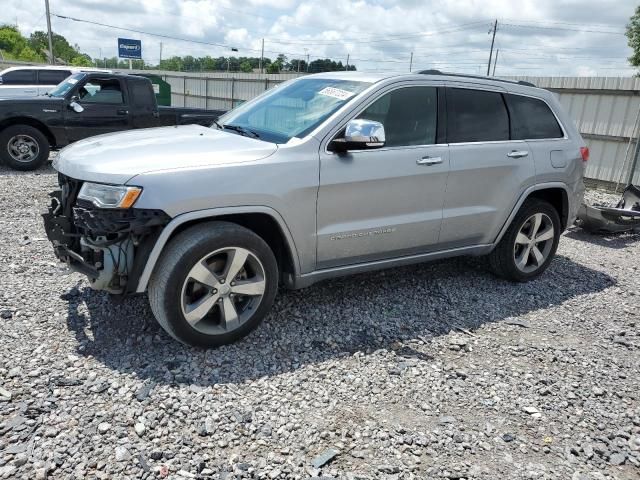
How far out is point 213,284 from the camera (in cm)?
343

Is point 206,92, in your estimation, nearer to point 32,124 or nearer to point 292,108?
point 32,124

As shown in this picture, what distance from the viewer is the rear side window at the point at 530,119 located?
484cm

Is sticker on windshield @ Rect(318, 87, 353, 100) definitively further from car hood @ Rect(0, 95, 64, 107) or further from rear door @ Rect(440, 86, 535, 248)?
car hood @ Rect(0, 95, 64, 107)

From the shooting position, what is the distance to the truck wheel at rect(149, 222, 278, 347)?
3283 mm

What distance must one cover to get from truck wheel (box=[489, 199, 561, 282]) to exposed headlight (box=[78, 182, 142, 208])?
340 cm

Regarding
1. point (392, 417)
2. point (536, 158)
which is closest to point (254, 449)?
point (392, 417)

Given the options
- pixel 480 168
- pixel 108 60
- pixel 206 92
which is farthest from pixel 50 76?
pixel 108 60

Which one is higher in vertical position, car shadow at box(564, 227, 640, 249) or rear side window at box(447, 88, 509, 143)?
rear side window at box(447, 88, 509, 143)

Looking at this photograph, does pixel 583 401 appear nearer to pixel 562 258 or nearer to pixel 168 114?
pixel 562 258

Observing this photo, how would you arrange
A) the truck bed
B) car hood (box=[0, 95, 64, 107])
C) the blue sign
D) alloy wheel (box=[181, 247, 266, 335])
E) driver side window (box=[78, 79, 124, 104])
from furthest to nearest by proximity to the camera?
the blue sign, the truck bed, driver side window (box=[78, 79, 124, 104]), car hood (box=[0, 95, 64, 107]), alloy wheel (box=[181, 247, 266, 335])

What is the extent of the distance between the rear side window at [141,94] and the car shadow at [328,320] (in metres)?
7.04

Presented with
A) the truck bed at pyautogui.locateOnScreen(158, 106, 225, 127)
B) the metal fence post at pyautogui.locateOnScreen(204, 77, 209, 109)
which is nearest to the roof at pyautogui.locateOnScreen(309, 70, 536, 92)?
the truck bed at pyautogui.locateOnScreen(158, 106, 225, 127)

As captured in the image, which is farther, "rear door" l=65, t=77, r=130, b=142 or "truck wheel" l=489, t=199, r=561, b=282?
"rear door" l=65, t=77, r=130, b=142

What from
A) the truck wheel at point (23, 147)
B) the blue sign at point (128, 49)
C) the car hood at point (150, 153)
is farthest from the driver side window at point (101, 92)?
the blue sign at point (128, 49)
